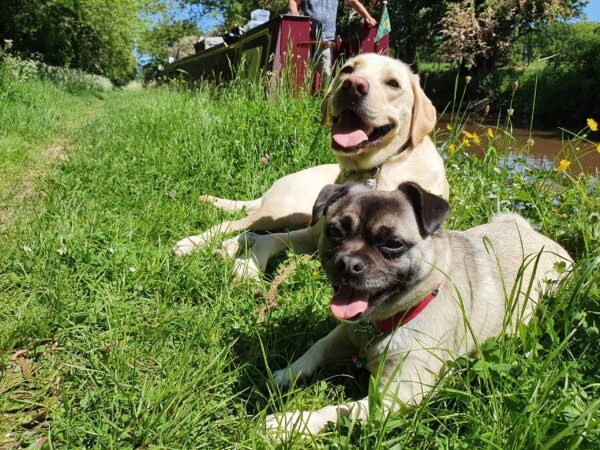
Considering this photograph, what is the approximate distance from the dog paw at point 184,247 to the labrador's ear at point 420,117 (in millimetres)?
1880

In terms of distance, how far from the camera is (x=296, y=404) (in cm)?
221

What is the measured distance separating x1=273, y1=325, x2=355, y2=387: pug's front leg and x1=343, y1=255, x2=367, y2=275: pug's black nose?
56 centimetres

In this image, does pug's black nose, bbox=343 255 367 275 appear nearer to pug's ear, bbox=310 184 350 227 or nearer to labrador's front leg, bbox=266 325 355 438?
pug's ear, bbox=310 184 350 227

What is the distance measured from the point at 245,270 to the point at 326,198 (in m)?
0.96

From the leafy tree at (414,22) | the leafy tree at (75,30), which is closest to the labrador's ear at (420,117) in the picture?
the leafy tree at (75,30)

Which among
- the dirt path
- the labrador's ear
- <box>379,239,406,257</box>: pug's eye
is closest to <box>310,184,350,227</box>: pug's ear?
<box>379,239,406,257</box>: pug's eye

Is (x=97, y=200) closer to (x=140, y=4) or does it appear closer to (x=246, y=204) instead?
(x=246, y=204)

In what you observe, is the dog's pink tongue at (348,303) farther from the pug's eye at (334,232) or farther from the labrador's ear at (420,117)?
the labrador's ear at (420,117)

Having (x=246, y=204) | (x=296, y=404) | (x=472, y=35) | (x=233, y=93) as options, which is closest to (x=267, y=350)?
(x=296, y=404)

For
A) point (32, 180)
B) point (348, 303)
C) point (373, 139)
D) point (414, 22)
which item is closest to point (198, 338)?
point (348, 303)

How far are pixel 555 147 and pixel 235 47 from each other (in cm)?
1054

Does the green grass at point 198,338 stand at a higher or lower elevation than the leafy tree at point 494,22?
lower

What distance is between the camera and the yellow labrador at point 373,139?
11.0 ft

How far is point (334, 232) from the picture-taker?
2373 millimetres
